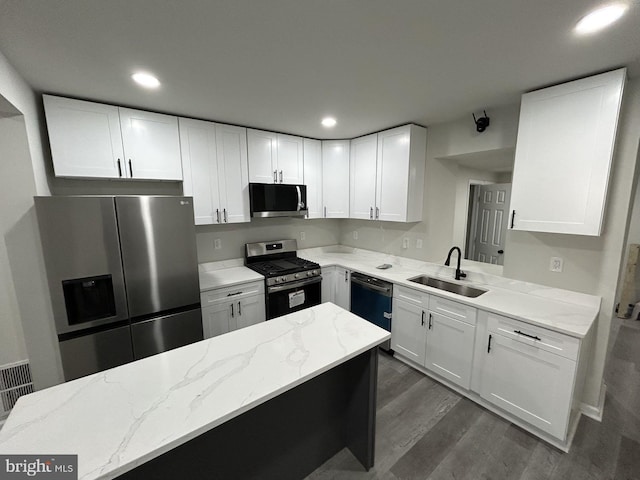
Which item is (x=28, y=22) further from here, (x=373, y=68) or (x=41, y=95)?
(x=373, y=68)

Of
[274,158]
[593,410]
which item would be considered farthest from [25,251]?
[593,410]

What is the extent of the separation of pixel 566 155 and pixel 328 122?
6.44 feet

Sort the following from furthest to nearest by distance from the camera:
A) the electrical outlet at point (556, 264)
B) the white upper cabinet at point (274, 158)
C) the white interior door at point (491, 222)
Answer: the white interior door at point (491, 222) < the white upper cabinet at point (274, 158) < the electrical outlet at point (556, 264)

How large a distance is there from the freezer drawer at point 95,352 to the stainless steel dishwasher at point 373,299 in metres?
2.19

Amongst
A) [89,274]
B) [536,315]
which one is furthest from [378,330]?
[89,274]

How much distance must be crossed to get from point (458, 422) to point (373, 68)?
2.58 meters

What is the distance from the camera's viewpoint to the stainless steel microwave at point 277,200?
292cm

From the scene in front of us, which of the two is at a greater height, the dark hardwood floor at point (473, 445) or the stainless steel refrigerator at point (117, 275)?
the stainless steel refrigerator at point (117, 275)

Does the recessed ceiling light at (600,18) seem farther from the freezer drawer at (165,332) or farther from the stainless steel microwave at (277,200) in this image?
the freezer drawer at (165,332)

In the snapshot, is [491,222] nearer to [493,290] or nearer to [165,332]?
[493,290]

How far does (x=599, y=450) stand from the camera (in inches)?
68.4

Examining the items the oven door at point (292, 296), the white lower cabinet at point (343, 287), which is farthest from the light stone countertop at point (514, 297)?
the oven door at point (292, 296)

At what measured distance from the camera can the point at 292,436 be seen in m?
1.45

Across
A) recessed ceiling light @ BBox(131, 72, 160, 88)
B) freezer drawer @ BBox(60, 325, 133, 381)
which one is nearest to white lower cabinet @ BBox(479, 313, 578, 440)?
freezer drawer @ BBox(60, 325, 133, 381)
